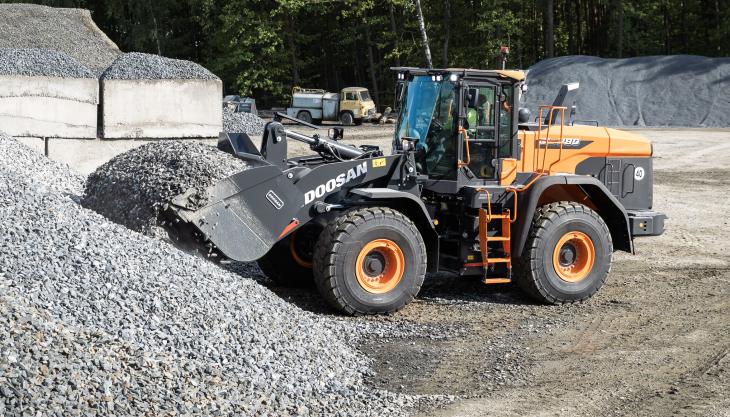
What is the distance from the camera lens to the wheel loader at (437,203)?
8867mm

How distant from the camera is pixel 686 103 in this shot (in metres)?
32.4

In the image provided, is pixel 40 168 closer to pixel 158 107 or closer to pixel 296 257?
pixel 158 107

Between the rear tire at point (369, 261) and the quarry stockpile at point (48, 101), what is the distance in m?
7.96

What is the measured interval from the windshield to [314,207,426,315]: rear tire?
2.93 feet

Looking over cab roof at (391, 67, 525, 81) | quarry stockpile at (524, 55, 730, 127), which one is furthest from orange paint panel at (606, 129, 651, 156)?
quarry stockpile at (524, 55, 730, 127)

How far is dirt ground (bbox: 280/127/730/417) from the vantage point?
23.1ft

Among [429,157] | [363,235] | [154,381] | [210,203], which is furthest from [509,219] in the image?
[154,381]

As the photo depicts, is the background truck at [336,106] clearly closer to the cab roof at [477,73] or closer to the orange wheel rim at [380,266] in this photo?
the cab roof at [477,73]

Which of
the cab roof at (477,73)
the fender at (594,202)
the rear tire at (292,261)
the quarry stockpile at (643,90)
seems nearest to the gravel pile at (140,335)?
the rear tire at (292,261)

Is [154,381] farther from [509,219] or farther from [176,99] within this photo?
[176,99]

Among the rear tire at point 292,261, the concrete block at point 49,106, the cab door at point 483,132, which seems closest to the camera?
the cab door at point 483,132

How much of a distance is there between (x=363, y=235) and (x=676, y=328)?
3.19 meters

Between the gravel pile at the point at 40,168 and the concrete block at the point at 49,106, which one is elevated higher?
the concrete block at the point at 49,106

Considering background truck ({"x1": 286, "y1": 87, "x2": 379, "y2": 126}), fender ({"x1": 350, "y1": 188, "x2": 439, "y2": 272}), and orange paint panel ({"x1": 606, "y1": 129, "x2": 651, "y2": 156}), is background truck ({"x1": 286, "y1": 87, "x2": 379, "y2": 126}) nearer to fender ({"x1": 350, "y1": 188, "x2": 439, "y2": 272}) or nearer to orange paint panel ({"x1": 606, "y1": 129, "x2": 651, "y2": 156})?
orange paint panel ({"x1": 606, "y1": 129, "x2": 651, "y2": 156})
